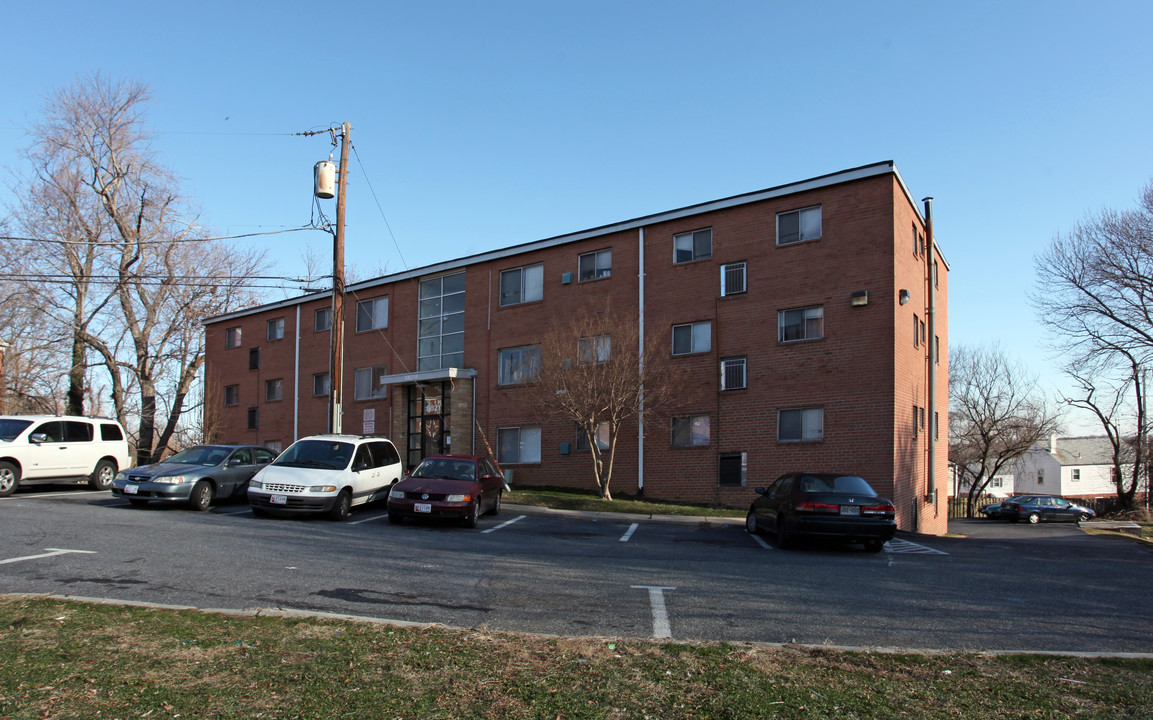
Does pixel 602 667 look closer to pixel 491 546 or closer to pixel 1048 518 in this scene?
pixel 491 546

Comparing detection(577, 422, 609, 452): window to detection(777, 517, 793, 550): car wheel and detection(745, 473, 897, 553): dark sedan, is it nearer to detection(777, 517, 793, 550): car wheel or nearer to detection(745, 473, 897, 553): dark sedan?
detection(777, 517, 793, 550): car wheel

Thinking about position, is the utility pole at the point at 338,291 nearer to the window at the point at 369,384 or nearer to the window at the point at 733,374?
the window at the point at 369,384

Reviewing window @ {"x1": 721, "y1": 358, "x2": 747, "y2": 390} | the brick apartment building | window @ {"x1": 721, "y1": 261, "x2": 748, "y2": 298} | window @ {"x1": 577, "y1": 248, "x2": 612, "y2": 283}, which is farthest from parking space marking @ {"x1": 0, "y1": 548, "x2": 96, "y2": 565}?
window @ {"x1": 577, "y1": 248, "x2": 612, "y2": 283}

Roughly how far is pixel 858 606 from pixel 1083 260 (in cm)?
3386

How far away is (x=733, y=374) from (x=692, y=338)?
171cm

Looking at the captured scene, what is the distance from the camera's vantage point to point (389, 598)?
7.73m

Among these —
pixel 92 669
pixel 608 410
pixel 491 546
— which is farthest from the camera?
pixel 608 410

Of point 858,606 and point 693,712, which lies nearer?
point 693,712

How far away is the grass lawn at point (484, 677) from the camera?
14.5 ft

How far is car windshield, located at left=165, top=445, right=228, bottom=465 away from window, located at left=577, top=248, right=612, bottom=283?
39.7 feet

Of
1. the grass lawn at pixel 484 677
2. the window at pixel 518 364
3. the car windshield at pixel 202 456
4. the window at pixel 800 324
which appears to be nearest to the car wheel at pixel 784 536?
the grass lawn at pixel 484 677

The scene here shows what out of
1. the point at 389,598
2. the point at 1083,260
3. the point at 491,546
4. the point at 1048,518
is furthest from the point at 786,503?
the point at 1048,518

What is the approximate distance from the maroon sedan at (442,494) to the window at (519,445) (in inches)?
370

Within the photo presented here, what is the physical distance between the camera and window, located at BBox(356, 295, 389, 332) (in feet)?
103
